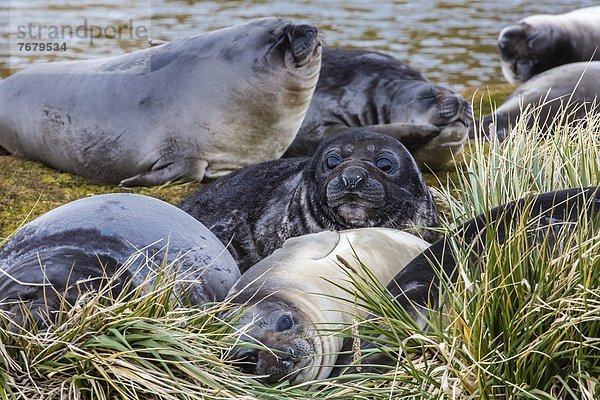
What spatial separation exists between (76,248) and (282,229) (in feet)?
4.08

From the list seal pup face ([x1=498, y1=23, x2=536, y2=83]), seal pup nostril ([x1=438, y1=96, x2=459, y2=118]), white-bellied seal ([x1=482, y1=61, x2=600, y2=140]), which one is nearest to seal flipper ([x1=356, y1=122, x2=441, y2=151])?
seal pup nostril ([x1=438, y1=96, x2=459, y2=118])

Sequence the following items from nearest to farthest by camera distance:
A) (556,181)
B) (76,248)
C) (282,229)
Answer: (76,248) < (556,181) < (282,229)

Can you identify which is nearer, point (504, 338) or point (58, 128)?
point (504, 338)

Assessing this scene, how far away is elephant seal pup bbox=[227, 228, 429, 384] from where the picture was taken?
326cm

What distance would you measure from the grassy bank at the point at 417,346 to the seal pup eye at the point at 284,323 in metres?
0.17

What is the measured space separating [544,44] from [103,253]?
7105 mm

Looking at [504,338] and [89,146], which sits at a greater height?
[504,338]

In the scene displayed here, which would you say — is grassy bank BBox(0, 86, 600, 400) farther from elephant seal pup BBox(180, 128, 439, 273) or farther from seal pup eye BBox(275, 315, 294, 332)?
elephant seal pup BBox(180, 128, 439, 273)

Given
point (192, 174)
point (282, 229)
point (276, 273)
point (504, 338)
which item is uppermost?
point (504, 338)

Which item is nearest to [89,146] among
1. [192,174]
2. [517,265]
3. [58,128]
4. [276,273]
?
[58,128]

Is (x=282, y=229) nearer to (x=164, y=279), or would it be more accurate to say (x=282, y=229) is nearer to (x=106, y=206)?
(x=106, y=206)

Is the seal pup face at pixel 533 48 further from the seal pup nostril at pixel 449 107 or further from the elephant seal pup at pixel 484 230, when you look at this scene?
the elephant seal pup at pixel 484 230

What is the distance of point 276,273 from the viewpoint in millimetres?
3689

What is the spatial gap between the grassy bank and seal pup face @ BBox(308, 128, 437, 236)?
3.77 feet
